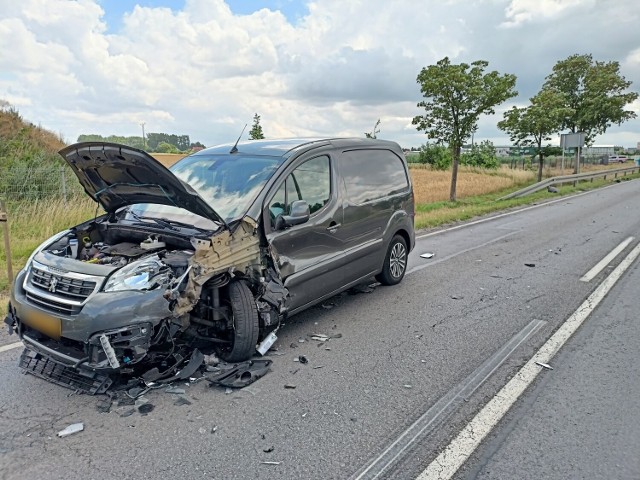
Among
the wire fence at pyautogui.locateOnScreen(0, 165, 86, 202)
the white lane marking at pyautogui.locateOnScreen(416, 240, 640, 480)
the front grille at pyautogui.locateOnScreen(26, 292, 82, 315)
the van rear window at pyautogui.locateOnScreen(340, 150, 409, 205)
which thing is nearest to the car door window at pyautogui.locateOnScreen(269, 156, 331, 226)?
the van rear window at pyautogui.locateOnScreen(340, 150, 409, 205)

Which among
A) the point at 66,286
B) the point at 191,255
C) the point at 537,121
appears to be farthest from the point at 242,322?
the point at 537,121

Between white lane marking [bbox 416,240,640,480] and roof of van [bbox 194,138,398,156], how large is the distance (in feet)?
9.64

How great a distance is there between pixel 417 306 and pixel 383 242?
91cm

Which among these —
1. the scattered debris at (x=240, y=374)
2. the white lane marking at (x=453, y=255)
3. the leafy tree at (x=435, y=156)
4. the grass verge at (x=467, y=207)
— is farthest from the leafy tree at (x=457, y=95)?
the leafy tree at (x=435, y=156)

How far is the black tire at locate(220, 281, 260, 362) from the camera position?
388 cm

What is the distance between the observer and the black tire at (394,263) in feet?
20.7

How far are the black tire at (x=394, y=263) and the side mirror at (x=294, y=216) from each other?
2120 millimetres

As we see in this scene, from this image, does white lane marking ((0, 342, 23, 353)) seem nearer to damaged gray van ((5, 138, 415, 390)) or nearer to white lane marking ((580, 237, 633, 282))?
damaged gray van ((5, 138, 415, 390))

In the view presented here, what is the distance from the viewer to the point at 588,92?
107ft

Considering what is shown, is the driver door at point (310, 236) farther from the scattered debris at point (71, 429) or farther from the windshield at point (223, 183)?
the scattered debris at point (71, 429)

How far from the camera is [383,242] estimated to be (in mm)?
6027

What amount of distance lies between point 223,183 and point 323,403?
236cm

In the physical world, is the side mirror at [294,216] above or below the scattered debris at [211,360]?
above

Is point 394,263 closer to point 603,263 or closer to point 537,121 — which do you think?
point 603,263
